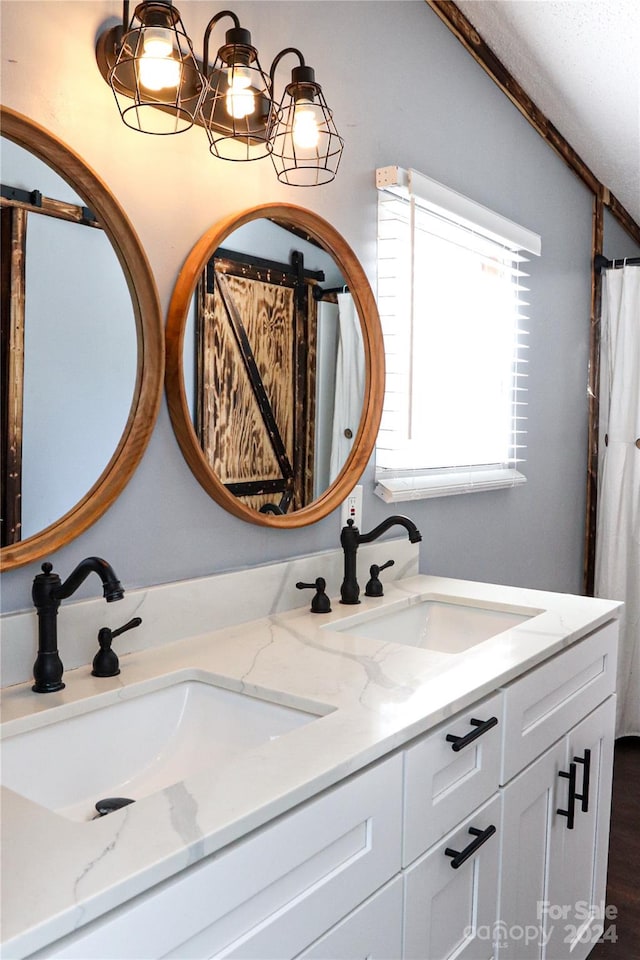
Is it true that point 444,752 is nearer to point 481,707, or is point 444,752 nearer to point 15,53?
point 481,707

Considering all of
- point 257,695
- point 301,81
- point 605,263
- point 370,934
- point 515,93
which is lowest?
point 370,934

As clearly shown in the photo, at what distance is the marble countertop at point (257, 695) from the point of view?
2.44 feet

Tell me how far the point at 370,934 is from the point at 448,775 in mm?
279

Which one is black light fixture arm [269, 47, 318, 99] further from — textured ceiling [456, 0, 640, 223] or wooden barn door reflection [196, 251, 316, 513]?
textured ceiling [456, 0, 640, 223]

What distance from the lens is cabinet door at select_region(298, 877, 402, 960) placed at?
1021 mm

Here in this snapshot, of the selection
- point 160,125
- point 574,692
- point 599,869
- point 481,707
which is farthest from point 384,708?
point 599,869

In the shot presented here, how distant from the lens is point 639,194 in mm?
3764

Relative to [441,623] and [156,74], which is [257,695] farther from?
[156,74]

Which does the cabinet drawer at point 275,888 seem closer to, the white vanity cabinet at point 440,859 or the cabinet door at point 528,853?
the white vanity cabinet at point 440,859

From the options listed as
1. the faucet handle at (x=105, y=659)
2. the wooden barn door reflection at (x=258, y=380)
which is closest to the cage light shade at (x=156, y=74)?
the wooden barn door reflection at (x=258, y=380)

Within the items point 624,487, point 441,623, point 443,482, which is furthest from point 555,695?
point 624,487

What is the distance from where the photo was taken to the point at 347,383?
6.59 feet

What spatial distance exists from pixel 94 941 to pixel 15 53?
1.23 m

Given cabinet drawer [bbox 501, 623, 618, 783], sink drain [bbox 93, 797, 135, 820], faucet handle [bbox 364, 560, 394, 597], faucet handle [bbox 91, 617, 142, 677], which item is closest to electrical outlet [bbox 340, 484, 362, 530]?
faucet handle [bbox 364, 560, 394, 597]
